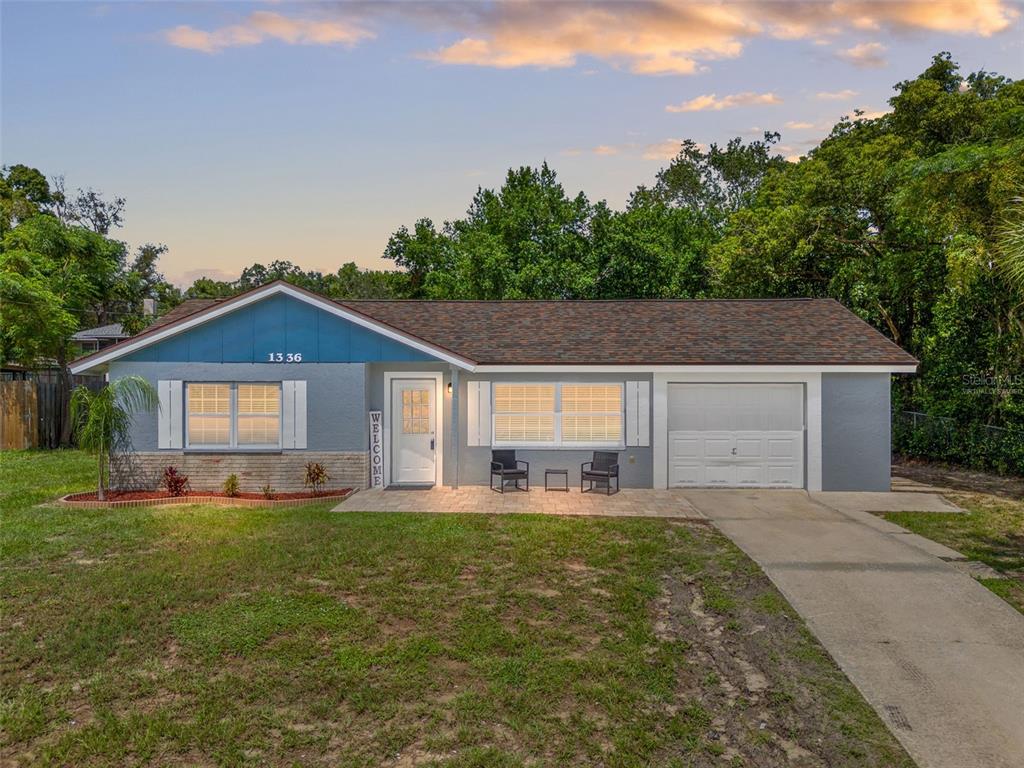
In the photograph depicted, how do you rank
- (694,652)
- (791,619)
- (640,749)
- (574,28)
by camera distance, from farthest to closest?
(574,28) → (791,619) → (694,652) → (640,749)

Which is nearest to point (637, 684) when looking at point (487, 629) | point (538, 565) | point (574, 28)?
point (487, 629)

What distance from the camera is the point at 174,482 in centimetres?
1132

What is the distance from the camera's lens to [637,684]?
4.54 m

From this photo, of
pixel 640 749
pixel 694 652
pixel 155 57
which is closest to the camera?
pixel 640 749

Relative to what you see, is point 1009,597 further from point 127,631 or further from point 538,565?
point 127,631

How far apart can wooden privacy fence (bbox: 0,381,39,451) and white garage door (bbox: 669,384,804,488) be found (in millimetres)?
18463

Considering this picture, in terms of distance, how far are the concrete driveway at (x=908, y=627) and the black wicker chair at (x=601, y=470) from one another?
2.34 meters

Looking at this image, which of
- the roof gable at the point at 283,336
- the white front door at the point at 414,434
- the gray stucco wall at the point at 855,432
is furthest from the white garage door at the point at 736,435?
the white front door at the point at 414,434

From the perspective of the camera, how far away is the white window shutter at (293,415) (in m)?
11.6

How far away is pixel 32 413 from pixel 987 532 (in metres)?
23.4

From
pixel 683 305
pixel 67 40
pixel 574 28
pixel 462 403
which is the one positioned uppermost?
pixel 574 28

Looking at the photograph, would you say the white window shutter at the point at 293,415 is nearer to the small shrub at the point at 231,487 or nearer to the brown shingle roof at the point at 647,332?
the small shrub at the point at 231,487

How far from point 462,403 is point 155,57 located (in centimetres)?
1027

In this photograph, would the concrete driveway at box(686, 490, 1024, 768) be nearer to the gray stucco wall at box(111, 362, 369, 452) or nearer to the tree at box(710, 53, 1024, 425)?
the tree at box(710, 53, 1024, 425)
